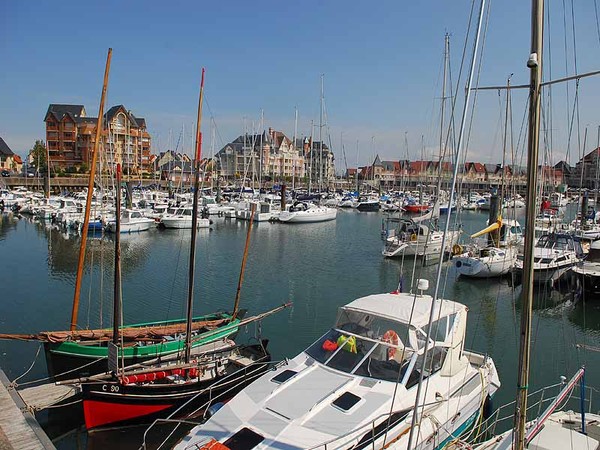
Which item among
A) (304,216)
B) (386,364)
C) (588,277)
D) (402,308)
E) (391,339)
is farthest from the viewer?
(304,216)

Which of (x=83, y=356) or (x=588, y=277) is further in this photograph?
(x=588, y=277)

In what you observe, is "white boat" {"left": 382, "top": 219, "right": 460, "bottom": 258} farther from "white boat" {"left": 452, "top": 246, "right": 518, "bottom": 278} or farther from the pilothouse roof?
the pilothouse roof

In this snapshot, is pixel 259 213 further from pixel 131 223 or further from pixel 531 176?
pixel 531 176

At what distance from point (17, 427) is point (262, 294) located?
18.3 metres

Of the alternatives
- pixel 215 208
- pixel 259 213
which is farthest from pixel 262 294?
pixel 215 208

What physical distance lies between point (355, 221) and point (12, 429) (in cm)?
6332

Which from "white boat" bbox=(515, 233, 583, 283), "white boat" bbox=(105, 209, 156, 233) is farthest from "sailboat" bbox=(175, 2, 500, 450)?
"white boat" bbox=(105, 209, 156, 233)

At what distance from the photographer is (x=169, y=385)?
1369 centimetres

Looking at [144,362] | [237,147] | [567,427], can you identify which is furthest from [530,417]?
[237,147]

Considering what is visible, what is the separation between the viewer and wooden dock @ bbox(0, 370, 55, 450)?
10789 mm

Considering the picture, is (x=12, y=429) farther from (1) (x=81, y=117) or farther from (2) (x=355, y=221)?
(1) (x=81, y=117)

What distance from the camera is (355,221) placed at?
72.7m

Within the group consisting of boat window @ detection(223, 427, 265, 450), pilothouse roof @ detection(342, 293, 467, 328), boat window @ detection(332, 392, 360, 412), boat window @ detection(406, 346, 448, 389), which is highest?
pilothouse roof @ detection(342, 293, 467, 328)

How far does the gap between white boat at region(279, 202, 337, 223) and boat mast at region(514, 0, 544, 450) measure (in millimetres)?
59019
